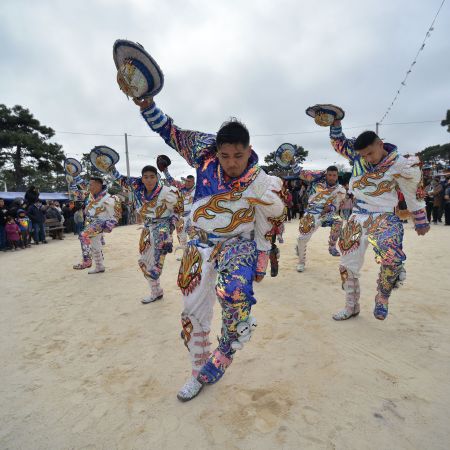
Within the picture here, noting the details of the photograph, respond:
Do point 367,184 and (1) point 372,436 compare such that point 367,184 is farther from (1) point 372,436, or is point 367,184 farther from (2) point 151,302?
(2) point 151,302

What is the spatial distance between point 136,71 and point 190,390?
7.68ft

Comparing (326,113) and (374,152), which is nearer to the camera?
(374,152)

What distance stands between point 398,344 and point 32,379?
3.32 meters

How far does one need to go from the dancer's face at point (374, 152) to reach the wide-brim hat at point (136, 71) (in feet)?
6.86

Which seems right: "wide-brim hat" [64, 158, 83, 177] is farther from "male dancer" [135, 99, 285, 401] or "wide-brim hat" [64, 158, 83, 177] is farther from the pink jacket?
"male dancer" [135, 99, 285, 401]

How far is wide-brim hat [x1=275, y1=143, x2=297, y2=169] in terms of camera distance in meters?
5.30

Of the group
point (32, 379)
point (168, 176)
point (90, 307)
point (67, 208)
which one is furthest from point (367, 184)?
point (67, 208)

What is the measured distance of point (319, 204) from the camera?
5770 millimetres

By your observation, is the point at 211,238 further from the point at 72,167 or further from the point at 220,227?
the point at 72,167

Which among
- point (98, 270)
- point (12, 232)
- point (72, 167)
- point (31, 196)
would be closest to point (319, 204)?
point (98, 270)

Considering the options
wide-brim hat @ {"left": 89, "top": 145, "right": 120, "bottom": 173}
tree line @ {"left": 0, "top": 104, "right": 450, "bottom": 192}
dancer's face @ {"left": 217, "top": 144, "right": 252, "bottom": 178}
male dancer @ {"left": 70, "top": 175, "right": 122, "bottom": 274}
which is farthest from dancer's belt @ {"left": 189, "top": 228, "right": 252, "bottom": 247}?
tree line @ {"left": 0, "top": 104, "right": 450, "bottom": 192}

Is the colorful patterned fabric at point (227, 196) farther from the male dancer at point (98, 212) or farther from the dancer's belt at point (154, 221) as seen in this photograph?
the male dancer at point (98, 212)

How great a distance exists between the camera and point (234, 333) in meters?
2.07

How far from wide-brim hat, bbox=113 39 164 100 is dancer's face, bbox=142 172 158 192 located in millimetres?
2004
